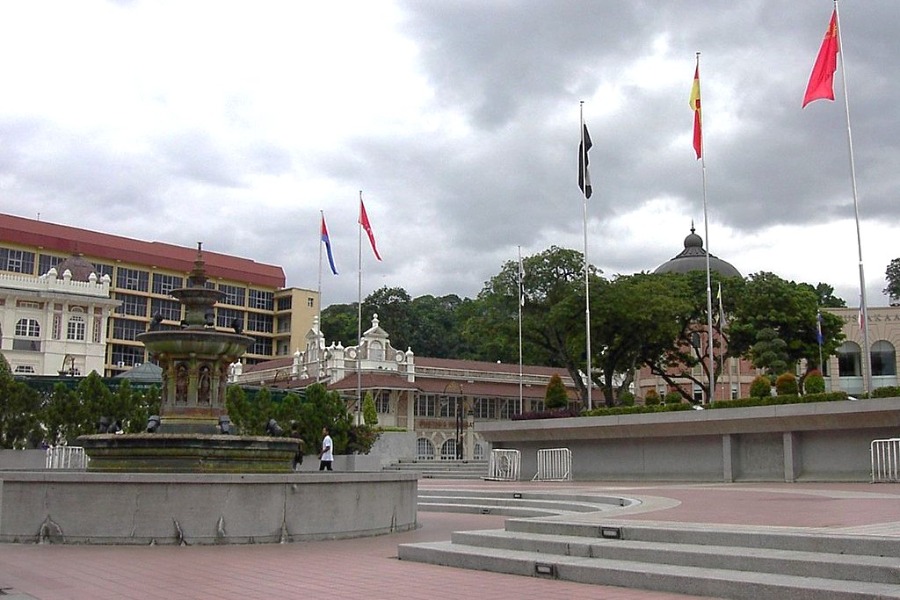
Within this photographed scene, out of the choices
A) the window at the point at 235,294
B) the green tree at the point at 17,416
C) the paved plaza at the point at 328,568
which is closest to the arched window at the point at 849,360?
the green tree at the point at 17,416

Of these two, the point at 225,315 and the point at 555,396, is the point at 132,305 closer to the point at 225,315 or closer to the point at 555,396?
the point at 225,315

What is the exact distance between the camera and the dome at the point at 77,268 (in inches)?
3214

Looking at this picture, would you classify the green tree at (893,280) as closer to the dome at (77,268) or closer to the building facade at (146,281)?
the building facade at (146,281)

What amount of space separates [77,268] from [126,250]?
9.60 meters

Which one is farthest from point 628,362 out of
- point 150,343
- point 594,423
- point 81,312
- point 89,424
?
point 81,312

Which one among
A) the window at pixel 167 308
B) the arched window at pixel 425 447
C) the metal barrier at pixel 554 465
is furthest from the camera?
the window at pixel 167 308

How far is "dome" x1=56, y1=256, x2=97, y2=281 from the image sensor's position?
81.6 meters

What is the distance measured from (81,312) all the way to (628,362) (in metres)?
50.1

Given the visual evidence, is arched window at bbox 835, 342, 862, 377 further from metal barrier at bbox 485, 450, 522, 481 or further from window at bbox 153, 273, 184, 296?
window at bbox 153, 273, 184, 296

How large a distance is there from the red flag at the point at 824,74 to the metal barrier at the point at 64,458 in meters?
A: 24.7

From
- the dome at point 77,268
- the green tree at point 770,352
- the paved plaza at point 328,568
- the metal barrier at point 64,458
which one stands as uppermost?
the dome at point 77,268

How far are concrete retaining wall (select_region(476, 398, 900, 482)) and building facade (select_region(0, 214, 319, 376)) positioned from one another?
51744 millimetres

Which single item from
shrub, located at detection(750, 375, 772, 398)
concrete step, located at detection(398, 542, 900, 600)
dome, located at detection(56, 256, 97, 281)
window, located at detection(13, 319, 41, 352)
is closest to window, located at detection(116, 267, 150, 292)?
dome, located at detection(56, 256, 97, 281)

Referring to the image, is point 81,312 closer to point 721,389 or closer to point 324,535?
point 721,389
